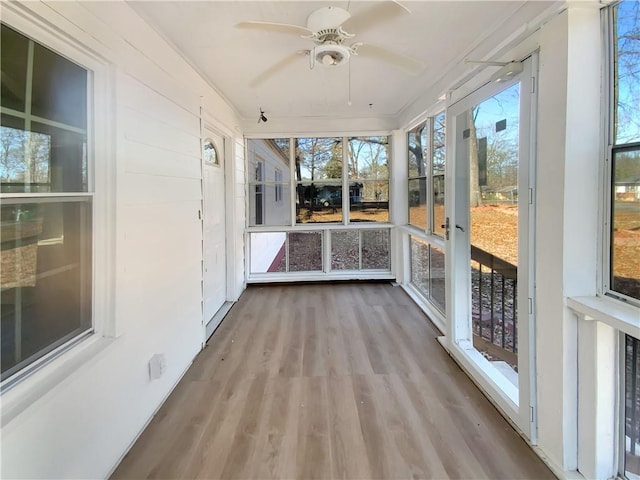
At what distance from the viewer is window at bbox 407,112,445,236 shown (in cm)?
368

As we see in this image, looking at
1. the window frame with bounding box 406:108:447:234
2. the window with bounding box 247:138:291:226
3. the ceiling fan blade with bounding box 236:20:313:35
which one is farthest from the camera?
the window with bounding box 247:138:291:226

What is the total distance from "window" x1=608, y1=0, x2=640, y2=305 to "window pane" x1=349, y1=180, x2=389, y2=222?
3.76 m

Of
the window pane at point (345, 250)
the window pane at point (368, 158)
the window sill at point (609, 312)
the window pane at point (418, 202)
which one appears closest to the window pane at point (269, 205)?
the window pane at point (345, 250)

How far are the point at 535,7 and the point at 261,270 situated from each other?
4477 mm

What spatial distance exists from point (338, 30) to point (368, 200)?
138 inches

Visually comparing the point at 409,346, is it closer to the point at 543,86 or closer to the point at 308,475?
the point at 308,475

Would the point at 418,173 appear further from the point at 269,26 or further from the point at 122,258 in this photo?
the point at 122,258

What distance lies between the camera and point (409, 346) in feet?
10.1

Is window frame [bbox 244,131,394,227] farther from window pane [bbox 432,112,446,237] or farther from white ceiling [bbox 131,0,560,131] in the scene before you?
window pane [bbox 432,112,446,237]

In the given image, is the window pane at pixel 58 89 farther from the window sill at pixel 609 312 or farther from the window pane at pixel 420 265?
the window pane at pixel 420 265

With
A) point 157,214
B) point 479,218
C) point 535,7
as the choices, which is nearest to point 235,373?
point 157,214

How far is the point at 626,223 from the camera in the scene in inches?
57.1

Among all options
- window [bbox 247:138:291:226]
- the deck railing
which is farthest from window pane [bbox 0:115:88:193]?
window [bbox 247:138:291:226]

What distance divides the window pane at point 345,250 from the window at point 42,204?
3.94 m
